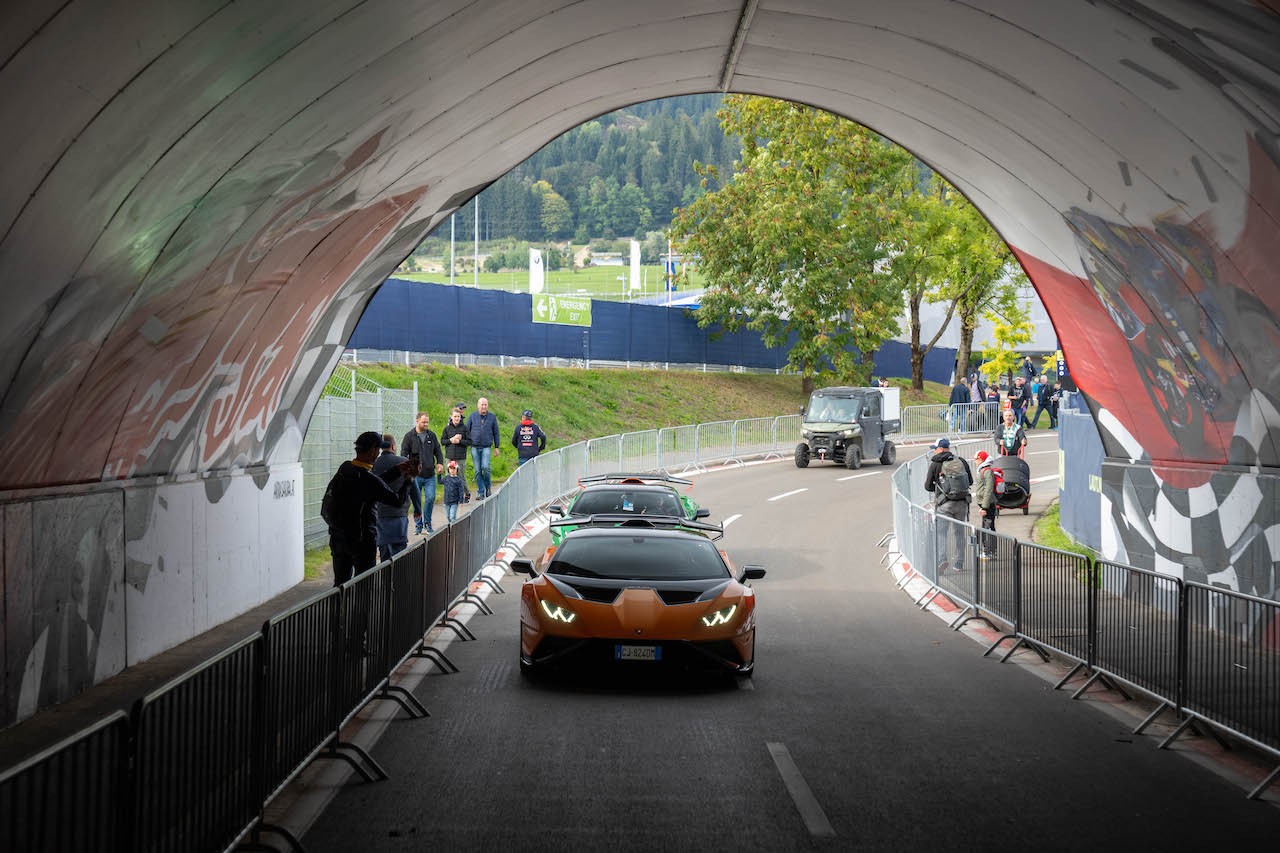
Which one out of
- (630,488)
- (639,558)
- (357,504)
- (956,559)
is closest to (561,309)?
(630,488)

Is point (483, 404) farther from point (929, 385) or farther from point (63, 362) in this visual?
point (929, 385)

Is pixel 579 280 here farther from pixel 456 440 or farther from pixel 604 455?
pixel 456 440

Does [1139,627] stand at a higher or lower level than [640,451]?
lower

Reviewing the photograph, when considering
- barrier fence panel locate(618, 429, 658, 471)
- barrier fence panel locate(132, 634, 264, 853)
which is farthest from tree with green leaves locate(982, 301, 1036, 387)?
barrier fence panel locate(132, 634, 264, 853)

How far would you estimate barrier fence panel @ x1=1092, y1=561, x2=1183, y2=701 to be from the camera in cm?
967

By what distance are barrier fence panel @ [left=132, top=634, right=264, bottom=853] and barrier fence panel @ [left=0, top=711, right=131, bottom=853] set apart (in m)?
0.16

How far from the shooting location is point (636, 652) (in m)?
10.9

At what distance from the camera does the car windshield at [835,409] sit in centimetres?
3859

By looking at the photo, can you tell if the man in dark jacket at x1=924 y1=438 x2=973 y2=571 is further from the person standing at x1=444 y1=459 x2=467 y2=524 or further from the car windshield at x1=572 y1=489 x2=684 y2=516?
the person standing at x1=444 y1=459 x2=467 y2=524

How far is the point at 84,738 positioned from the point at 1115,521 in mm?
15831

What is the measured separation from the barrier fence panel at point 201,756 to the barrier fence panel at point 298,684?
0.26 metres

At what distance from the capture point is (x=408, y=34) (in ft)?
33.0

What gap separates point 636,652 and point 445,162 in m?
7.42

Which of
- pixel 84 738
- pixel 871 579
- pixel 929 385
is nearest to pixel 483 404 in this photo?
pixel 871 579
